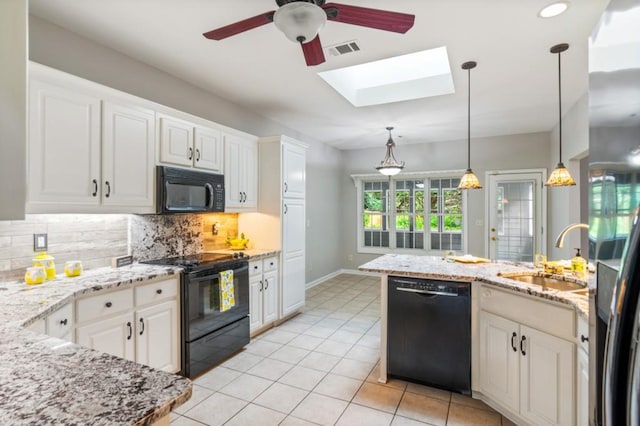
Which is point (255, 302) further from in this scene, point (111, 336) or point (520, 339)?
point (520, 339)

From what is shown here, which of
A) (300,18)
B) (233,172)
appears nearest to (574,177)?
(233,172)

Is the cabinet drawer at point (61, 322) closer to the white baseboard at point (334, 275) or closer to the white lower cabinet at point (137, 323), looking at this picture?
the white lower cabinet at point (137, 323)

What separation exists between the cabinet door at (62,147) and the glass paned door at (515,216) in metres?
5.80

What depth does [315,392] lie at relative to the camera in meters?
2.51

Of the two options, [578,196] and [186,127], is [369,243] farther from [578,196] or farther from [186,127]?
[186,127]

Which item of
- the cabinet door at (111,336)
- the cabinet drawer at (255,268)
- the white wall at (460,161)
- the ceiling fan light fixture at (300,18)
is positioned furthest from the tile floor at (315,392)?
the white wall at (460,161)

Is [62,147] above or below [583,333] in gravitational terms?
above

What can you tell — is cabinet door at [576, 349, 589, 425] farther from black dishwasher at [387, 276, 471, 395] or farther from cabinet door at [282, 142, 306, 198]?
cabinet door at [282, 142, 306, 198]

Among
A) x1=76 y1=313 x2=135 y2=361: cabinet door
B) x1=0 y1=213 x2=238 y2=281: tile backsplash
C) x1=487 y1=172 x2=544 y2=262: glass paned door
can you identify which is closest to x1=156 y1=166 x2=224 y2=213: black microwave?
x1=0 y1=213 x2=238 y2=281: tile backsplash

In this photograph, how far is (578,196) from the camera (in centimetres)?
443

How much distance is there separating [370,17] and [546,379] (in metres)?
2.23

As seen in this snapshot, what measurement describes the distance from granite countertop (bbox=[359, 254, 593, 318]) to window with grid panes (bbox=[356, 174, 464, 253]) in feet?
11.3

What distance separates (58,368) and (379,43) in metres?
2.77

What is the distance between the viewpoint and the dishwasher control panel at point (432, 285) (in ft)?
7.82
